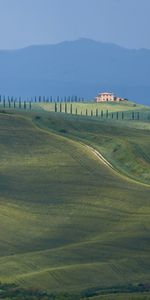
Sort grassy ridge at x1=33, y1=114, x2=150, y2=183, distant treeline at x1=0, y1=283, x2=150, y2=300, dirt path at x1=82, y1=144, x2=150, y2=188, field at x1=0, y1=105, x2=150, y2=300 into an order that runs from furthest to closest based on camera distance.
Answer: grassy ridge at x1=33, y1=114, x2=150, y2=183
dirt path at x1=82, y1=144, x2=150, y2=188
field at x1=0, y1=105, x2=150, y2=300
distant treeline at x1=0, y1=283, x2=150, y2=300

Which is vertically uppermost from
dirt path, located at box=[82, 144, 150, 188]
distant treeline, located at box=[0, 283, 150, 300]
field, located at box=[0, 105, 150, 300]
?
distant treeline, located at box=[0, 283, 150, 300]

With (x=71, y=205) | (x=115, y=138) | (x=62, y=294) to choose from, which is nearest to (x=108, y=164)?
(x=115, y=138)

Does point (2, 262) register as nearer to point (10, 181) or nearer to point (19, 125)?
point (10, 181)

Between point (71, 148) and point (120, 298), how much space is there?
2647 inches

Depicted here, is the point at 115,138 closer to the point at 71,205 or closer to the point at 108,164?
the point at 108,164

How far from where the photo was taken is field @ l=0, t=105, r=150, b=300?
99938 millimetres

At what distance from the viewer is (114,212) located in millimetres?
122875

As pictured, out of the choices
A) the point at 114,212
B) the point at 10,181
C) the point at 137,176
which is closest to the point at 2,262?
the point at 114,212

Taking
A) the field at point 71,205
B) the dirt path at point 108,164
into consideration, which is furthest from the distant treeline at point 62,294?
the dirt path at point 108,164

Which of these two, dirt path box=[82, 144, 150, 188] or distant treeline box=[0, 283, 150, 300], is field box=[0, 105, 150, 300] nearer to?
dirt path box=[82, 144, 150, 188]

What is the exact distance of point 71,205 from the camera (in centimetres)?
12431

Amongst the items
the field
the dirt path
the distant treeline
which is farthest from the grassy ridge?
the distant treeline

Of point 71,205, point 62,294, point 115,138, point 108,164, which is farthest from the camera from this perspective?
point 115,138

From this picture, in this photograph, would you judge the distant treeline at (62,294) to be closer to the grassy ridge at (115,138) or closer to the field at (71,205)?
the field at (71,205)
